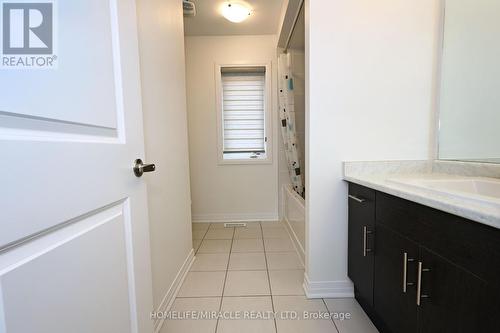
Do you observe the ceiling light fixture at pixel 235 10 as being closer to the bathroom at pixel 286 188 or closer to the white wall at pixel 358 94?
the bathroom at pixel 286 188

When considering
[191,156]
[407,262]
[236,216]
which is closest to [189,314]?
[407,262]

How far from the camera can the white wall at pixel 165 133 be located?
4.25 ft

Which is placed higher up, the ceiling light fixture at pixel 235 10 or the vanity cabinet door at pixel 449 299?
the ceiling light fixture at pixel 235 10

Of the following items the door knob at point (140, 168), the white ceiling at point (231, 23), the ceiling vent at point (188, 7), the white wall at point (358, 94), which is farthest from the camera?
the white ceiling at point (231, 23)

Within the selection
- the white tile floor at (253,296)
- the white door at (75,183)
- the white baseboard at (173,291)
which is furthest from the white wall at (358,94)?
the white door at (75,183)

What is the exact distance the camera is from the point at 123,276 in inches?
30.7

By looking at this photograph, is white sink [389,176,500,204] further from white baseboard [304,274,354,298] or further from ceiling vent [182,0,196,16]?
ceiling vent [182,0,196,16]

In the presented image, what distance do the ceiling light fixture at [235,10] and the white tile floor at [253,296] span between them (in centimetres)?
239

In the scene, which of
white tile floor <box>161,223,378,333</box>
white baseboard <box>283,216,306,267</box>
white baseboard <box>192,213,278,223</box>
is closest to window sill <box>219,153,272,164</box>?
white baseboard <box>192,213,278,223</box>

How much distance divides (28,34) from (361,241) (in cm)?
158

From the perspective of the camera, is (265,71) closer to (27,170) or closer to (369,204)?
(369,204)

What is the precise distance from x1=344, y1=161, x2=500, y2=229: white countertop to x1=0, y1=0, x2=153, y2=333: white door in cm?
107

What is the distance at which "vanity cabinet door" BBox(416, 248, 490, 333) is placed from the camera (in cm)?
66

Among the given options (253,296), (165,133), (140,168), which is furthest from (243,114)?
(140,168)
